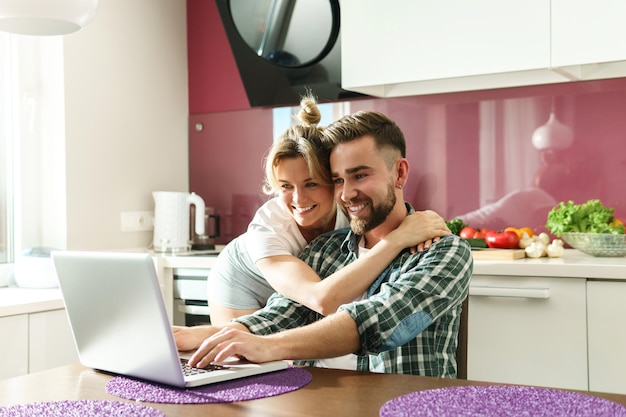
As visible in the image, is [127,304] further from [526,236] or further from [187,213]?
[187,213]

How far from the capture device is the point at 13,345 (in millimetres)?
2693

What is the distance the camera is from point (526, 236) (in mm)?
2887

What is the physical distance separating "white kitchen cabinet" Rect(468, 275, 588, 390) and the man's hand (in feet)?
4.34

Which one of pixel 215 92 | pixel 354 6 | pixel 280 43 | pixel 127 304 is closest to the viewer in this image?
pixel 127 304

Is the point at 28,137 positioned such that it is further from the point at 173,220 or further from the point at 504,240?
the point at 504,240

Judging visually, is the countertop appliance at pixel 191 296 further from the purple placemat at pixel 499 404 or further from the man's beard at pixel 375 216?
the purple placemat at pixel 499 404

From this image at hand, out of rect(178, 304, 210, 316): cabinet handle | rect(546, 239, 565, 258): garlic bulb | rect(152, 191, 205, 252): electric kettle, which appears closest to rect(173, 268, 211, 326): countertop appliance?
rect(178, 304, 210, 316): cabinet handle

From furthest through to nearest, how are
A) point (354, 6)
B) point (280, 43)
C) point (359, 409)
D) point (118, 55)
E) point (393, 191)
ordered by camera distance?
point (118, 55), point (280, 43), point (354, 6), point (393, 191), point (359, 409)

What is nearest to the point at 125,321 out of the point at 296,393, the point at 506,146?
the point at 296,393

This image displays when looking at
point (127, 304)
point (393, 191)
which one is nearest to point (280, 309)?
point (393, 191)

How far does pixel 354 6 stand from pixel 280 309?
1601mm

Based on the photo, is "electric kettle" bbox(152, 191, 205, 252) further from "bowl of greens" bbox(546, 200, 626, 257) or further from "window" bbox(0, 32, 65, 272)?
"bowl of greens" bbox(546, 200, 626, 257)

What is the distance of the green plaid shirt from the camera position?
1.58 m

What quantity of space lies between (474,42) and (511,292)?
0.90 meters
